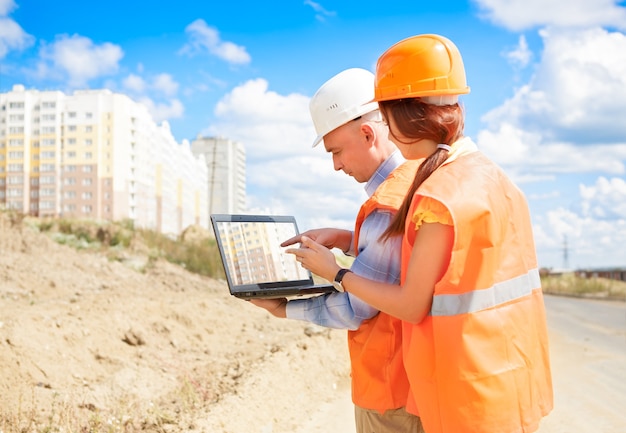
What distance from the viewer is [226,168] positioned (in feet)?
301

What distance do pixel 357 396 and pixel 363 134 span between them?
3.40ft

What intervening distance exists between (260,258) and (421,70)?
3.84 feet

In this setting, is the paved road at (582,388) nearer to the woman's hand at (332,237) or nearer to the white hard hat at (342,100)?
the woman's hand at (332,237)

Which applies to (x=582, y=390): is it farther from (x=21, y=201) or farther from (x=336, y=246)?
(x=21, y=201)

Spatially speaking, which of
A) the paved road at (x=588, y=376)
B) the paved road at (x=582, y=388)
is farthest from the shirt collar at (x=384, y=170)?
the paved road at (x=588, y=376)

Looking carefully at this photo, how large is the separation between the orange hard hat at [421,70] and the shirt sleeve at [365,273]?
0.46 metres

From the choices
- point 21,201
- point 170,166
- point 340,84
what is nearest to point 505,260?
point 340,84

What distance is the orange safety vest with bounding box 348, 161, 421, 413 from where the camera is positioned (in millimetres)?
2395

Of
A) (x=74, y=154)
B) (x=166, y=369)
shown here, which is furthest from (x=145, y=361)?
(x=74, y=154)

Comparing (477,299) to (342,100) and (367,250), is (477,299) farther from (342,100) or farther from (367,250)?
(342,100)

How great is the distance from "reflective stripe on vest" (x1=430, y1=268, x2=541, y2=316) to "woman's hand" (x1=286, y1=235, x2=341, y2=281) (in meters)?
0.48

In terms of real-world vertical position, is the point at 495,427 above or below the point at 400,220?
below

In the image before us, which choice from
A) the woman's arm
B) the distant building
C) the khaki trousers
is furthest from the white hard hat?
the distant building

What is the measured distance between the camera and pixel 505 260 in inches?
81.1
